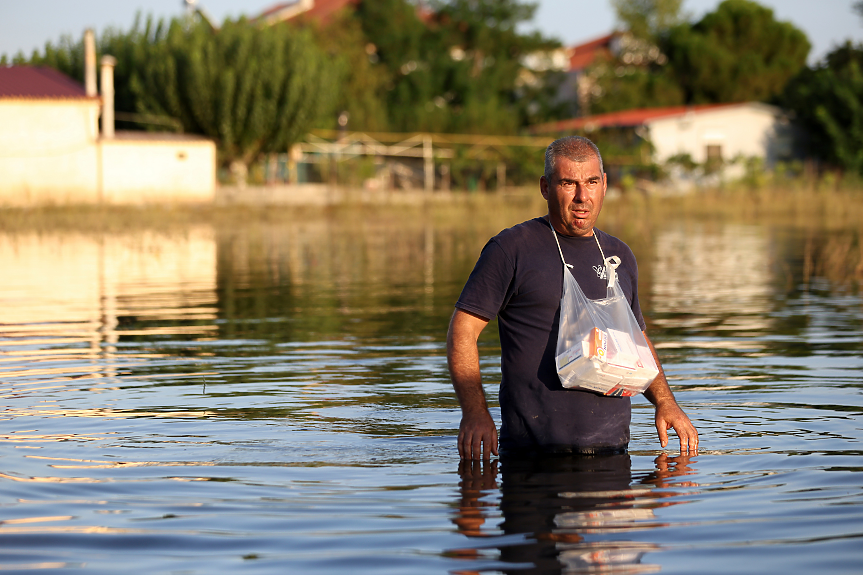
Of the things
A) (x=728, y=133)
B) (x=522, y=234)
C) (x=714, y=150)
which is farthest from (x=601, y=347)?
(x=714, y=150)

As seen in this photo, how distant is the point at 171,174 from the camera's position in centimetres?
3628

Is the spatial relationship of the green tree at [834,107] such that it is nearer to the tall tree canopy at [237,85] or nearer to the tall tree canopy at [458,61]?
the tall tree canopy at [458,61]

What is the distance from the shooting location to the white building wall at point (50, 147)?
33.8 m

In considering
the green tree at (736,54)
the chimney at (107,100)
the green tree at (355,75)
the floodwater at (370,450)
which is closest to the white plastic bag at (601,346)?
the floodwater at (370,450)

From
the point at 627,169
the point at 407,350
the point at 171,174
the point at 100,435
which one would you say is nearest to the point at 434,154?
the point at 627,169

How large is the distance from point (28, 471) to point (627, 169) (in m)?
44.0

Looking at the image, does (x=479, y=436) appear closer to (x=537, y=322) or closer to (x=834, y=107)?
(x=537, y=322)

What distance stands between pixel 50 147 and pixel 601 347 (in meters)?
32.7

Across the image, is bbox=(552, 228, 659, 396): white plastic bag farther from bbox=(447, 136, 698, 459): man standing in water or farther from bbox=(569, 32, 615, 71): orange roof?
bbox=(569, 32, 615, 71): orange roof

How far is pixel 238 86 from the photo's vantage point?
38.0 meters

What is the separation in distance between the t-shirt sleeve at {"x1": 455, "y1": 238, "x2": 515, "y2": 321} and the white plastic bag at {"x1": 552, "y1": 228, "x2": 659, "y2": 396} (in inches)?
9.8

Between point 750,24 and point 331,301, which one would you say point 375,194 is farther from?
point 750,24

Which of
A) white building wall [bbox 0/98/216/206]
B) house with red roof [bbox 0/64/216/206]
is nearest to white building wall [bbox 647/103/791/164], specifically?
house with red roof [bbox 0/64/216/206]

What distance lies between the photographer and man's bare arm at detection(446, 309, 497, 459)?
4543 mm
